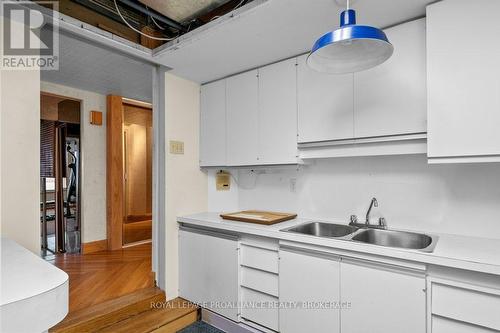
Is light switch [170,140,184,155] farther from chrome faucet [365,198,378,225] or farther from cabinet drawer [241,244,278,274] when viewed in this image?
chrome faucet [365,198,378,225]

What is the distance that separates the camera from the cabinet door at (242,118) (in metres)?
2.47

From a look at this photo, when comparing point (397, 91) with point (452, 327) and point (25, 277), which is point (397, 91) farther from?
point (25, 277)

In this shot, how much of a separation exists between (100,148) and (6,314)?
12.2 feet

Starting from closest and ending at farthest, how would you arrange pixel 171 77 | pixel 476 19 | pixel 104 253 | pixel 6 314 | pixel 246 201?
pixel 6 314 → pixel 476 19 → pixel 171 77 → pixel 246 201 → pixel 104 253

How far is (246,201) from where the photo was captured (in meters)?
2.96

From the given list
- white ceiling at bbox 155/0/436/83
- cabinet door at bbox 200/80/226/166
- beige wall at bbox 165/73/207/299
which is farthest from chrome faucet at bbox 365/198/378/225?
beige wall at bbox 165/73/207/299

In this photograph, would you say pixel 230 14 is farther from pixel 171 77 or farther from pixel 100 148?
pixel 100 148

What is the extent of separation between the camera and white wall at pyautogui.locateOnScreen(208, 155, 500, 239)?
1708 mm

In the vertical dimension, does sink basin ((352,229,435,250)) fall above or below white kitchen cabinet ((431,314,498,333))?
above

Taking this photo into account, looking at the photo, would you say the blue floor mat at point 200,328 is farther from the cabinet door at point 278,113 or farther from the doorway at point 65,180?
the doorway at point 65,180

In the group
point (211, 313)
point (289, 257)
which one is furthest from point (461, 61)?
point (211, 313)

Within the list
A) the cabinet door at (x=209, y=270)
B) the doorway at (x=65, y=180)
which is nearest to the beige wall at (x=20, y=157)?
the cabinet door at (x=209, y=270)

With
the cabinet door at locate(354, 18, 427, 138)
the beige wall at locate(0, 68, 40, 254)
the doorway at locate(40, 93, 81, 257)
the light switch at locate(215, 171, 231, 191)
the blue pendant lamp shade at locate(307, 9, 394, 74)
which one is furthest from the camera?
the doorway at locate(40, 93, 81, 257)

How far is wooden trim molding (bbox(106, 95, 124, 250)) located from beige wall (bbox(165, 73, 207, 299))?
1.65 metres
